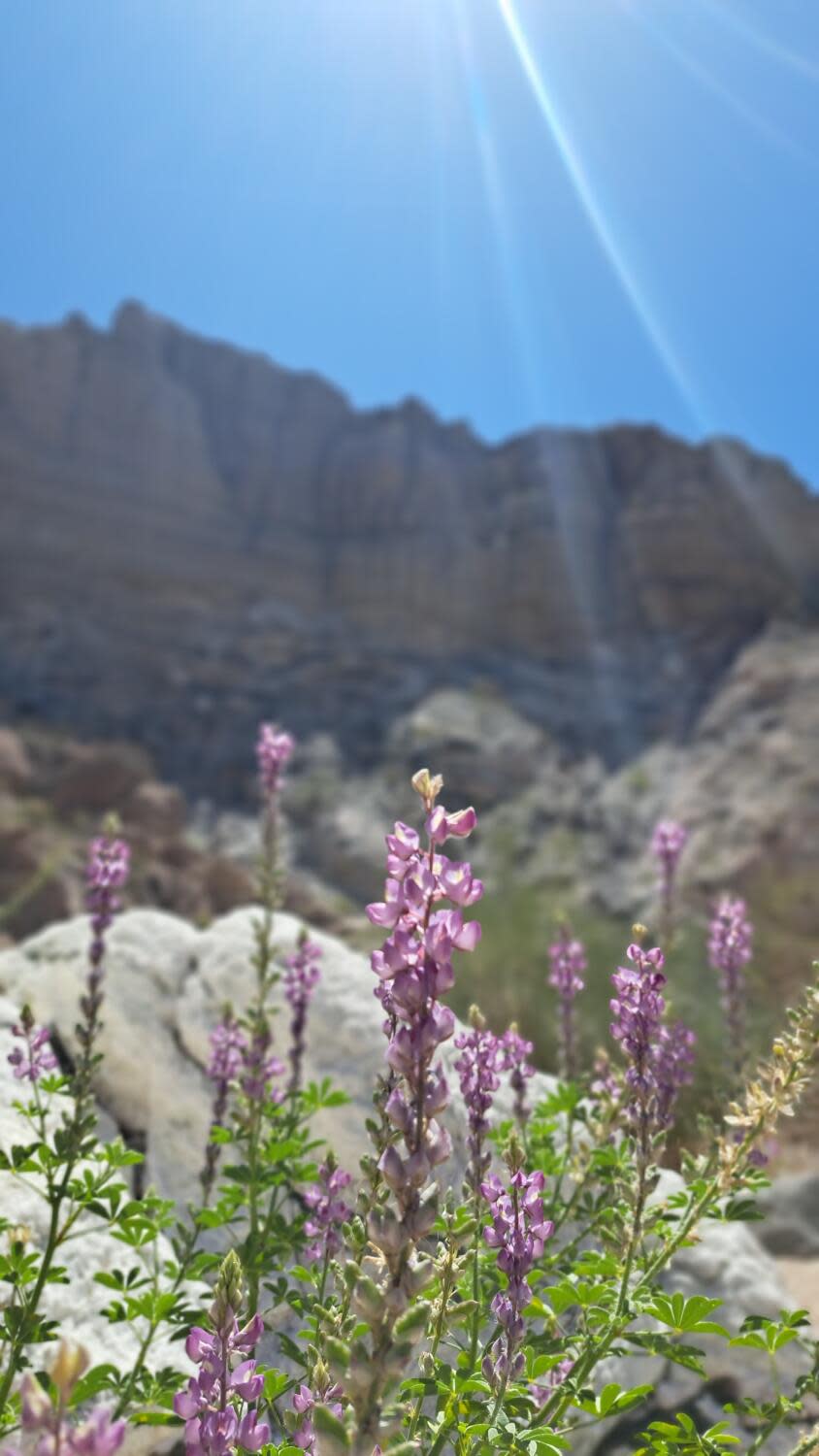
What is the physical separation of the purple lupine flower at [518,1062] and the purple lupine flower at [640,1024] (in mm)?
735

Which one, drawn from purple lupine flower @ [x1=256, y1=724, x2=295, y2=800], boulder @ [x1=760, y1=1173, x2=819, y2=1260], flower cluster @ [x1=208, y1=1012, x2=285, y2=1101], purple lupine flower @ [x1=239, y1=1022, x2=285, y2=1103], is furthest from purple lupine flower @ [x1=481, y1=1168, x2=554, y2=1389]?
boulder @ [x1=760, y1=1173, x2=819, y2=1260]

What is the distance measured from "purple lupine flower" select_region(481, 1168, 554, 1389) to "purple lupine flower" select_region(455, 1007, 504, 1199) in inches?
2.9

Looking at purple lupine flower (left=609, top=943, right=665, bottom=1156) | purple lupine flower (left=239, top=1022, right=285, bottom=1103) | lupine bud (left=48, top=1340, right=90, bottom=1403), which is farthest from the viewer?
purple lupine flower (left=239, top=1022, right=285, bottom=1103)

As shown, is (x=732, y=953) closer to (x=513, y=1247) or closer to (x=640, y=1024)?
(x=640, y=1024)

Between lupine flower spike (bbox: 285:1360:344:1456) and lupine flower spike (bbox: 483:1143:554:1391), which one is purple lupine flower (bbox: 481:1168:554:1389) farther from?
lupine flower spike (bbox: 285:1360:344:1456)

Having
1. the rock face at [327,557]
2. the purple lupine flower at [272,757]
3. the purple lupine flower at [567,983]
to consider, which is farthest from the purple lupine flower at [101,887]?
the rock face at [327,557]

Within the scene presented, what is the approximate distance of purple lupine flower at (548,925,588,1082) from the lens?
3.91 m

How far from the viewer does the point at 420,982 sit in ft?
4.74

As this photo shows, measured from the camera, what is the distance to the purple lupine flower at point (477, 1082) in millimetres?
2287

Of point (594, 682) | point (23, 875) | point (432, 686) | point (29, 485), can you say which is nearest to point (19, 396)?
point (29, 485)

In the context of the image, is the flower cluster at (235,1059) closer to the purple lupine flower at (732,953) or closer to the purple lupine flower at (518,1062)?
the purple lupine flower at (518,1062)

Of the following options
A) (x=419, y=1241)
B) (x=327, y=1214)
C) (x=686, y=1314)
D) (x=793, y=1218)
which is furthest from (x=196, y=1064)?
(x=793, y=1218)

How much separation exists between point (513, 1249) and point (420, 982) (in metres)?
1.00

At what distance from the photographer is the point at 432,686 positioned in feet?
139
